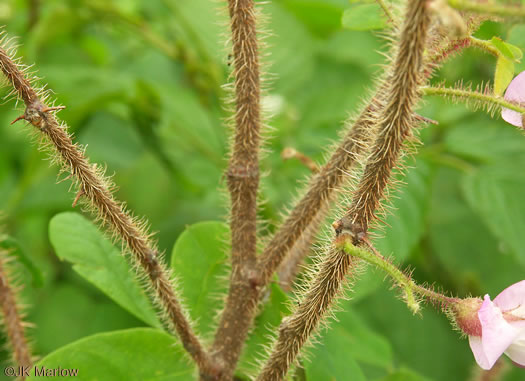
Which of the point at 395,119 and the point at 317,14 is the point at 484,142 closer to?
the point at 317,14

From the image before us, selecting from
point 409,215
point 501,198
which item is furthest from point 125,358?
point 501,198

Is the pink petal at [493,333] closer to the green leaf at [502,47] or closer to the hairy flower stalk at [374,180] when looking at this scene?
the hairy flower stalk at [374,180]

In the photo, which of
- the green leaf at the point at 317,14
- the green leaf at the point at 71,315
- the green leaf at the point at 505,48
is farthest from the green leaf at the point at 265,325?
the green leaf at the point at 317,14

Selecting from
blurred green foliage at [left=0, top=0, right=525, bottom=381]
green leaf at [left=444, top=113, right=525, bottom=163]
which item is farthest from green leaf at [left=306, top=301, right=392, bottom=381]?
green leaf at [left=444, top=113, right=525, bottom=163]

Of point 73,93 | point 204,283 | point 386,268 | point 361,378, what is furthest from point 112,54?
point 386,268

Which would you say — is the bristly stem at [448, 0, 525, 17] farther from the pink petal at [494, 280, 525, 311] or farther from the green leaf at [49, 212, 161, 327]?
the green leaf at [49, 212, 161, 327]

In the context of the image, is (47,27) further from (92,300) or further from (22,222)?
(92,300)
